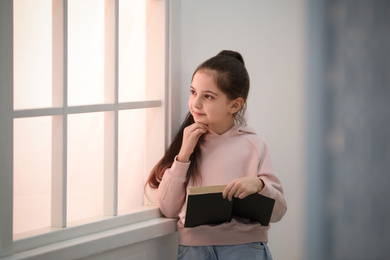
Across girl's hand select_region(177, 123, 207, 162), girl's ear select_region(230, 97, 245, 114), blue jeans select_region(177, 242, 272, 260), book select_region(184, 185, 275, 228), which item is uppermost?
girl's ear select_region(230, 97, 245, 114)

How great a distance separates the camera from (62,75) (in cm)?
187

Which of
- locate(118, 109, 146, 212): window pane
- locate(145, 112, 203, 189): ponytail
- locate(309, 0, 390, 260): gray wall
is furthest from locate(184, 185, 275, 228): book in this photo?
locate(309, 0, 390, 260): gray wall

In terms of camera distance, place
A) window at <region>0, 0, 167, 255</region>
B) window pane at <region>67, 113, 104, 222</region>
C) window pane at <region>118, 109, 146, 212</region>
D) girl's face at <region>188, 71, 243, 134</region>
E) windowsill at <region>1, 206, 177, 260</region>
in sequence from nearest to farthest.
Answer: windowsill at <region>1, 206, 177, 260</region> → window at <region>0, 0, 167, 255</region> → girl's face at <region>188, 71, 243, 134</region> → window pane at <region>67, 113, 104, 222</region> → window pane at <region>118, 109, 146, 212</region>

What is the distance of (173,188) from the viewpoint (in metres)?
2.15

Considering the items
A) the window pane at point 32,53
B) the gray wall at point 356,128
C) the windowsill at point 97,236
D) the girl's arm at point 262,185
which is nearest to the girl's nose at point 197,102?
the girl's arm at point 262,185

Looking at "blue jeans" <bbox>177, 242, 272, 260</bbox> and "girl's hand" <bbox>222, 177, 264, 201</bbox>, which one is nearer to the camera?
"girl's hand" <bbox>222, 177, 264, 201</bbox>

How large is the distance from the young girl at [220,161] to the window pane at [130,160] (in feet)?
2.75

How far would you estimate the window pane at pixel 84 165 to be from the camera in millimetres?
2885

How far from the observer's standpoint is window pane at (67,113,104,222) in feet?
9.46

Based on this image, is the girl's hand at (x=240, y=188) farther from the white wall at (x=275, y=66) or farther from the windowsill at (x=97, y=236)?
the white wall at (x=275, y=66)

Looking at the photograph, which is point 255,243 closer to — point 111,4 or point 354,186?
point 111,4

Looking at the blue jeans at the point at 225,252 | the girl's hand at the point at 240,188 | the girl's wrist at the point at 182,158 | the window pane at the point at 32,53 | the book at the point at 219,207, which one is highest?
the window pane at the point at 32,53

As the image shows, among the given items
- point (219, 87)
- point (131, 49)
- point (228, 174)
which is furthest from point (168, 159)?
point (131, 49)

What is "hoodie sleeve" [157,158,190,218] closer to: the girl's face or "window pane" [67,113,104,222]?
the girl's face
